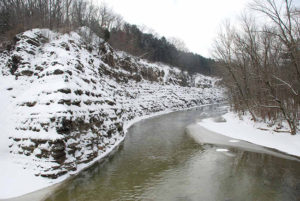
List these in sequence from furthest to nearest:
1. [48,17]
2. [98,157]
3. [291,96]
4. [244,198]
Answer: [48,17]
[291,96]
[98,157]
[244,198]

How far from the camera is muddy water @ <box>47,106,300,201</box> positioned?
601cm

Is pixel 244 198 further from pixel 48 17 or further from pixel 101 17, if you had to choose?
pixel 101 17

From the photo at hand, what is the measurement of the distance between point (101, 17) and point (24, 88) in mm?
33192

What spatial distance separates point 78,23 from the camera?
32.6 metres

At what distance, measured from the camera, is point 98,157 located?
983 cm

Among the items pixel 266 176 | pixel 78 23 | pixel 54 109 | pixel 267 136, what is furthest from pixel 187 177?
pixel 78 23

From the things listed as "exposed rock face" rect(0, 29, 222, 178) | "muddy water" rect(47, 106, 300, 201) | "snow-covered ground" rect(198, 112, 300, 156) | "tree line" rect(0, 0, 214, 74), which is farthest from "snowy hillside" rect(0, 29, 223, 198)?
"snow-covered ground" rect(198, 112, 300, 156)

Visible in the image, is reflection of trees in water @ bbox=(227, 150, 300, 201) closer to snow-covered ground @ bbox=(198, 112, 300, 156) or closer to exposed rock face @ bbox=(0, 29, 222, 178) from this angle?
snow-covered ground @ bbox=(198, 112, 300, 156)

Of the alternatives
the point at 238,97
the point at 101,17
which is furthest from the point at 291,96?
the point at 101,17

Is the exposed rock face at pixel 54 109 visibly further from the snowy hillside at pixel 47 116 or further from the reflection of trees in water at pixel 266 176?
the reflection of trees in water at pixel 266 176

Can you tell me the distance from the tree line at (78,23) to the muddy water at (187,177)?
1723cm

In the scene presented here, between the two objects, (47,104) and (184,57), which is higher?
(184,57)

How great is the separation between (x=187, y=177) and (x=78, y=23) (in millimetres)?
33839

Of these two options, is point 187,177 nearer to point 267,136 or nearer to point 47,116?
point 47,116
